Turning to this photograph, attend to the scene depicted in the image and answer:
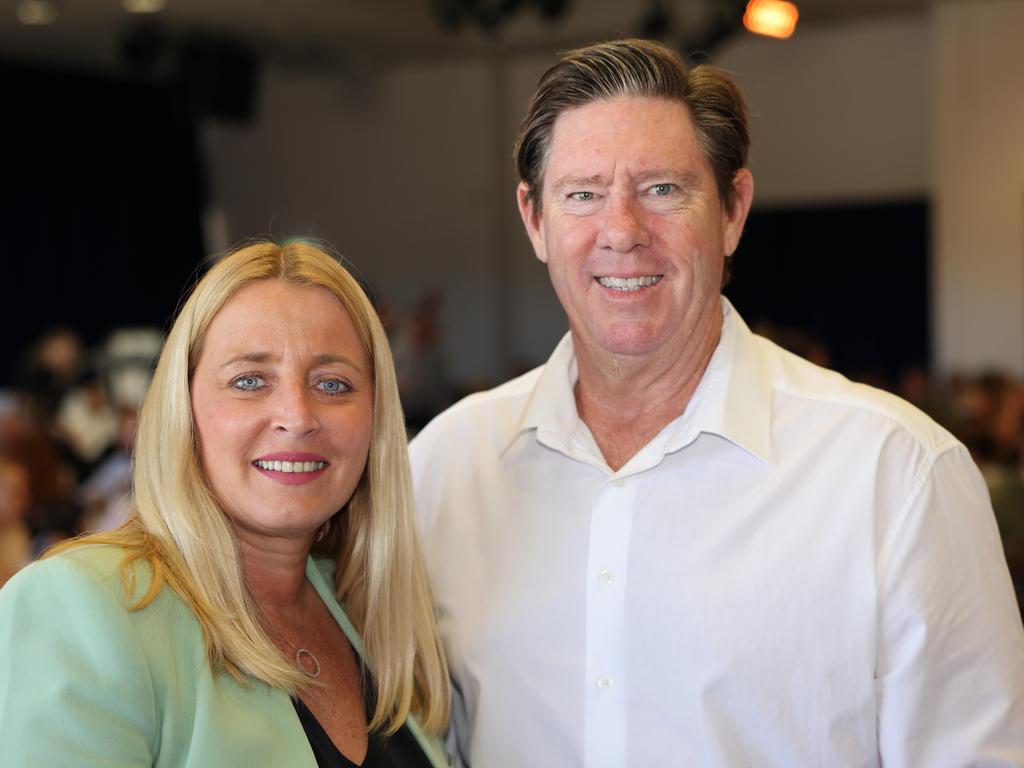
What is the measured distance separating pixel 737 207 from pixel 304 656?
3.14ft

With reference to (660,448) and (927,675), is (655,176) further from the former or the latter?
(927,675)

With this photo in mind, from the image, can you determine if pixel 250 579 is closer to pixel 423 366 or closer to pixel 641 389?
pixel 641 389

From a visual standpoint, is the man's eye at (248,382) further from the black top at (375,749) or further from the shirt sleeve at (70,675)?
the black top at (375,749)

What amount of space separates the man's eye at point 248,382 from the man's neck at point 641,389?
1.73 ft

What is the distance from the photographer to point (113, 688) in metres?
1.47

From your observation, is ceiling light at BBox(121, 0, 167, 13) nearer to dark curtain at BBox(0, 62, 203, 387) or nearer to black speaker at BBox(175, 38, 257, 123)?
black speaker at BBox(175, 38, 257, 123)

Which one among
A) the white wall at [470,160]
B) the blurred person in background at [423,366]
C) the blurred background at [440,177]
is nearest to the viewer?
the blurred background at [440,177]

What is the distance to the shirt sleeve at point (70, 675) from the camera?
1.42 m

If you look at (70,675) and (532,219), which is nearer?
(70,675)

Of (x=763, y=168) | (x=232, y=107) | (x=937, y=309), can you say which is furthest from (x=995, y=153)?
(x=232, y=107)

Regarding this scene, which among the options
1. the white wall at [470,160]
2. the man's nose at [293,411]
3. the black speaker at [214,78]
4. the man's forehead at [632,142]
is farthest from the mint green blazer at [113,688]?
the white wall at [470,160]

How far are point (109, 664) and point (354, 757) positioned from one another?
0.40 meters

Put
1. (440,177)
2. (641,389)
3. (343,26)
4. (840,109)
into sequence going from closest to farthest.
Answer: (641,389) < (343,26) < (840,109) < (440,177)

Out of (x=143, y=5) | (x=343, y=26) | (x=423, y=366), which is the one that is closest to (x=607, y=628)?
(x=423, y=366)
